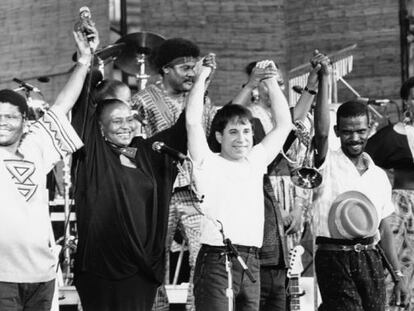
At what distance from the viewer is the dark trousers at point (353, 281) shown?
17.8 feet

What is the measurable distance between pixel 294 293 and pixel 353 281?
0.61m

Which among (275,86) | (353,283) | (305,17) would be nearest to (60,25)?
(305,17)

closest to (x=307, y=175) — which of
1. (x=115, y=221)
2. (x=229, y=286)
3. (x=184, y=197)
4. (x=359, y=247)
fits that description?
(x=359, y=247)

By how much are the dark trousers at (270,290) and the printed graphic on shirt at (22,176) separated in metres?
1.49

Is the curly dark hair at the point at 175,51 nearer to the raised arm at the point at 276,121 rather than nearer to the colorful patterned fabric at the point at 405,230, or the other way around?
the raised arm at the point at 276,121

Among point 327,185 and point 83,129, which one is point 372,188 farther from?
point 83,129

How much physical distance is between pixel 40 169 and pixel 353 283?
5.97ft

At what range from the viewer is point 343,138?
5711 mm

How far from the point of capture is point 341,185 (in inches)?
223

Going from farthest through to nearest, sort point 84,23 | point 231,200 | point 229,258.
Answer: point 231,200 < point 229,258 < point 84,23

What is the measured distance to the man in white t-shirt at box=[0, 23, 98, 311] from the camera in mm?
4500

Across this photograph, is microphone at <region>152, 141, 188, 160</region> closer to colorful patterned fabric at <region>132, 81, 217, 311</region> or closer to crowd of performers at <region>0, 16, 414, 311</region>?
crowd of performers at <region>0, 16, 414, 311</region>

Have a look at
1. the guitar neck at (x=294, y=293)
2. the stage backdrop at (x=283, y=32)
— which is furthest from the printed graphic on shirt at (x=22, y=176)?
the stage backdrop at (x=283, y=32)

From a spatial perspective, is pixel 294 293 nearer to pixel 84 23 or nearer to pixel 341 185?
pixel 341 185
